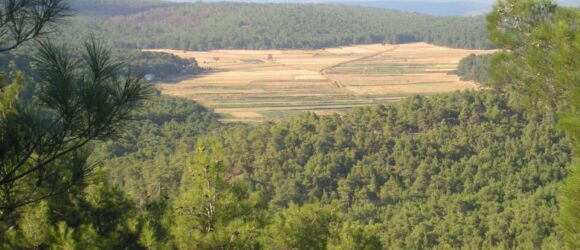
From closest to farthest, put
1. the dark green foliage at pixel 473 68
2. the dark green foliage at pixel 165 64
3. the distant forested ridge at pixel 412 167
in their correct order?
the distant forested ridge at pixel 412 167 → the dark green foliage at pixel 473 68 → the dark green foliage at pixel 165 64

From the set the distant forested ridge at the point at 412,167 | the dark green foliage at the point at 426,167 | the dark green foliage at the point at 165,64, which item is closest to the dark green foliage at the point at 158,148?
the distant forested ridge at the point at 412,167

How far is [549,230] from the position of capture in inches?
582

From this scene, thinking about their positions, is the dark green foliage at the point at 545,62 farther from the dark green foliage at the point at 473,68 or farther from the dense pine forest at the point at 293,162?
the dark green foliage at the point at 473,68

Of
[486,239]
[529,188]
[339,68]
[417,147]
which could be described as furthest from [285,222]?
[339,68]

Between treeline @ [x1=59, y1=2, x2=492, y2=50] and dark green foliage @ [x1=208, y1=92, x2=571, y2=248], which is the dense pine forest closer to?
dark green foliage @ [x1=208, y1=92, x2=571, y2=248]

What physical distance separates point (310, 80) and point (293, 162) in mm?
28217

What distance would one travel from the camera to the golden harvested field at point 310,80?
128 ft

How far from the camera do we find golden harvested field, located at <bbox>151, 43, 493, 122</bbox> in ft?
128

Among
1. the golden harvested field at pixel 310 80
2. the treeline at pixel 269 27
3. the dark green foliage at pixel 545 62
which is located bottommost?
the golden harvested field at pixel 310 80

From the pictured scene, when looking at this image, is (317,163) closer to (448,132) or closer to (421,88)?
(448,132)

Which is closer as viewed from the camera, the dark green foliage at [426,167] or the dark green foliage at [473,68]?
the dark green foliage at [426,167]

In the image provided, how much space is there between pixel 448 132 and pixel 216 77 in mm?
31513

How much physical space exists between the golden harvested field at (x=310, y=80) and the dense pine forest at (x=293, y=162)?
717 centimetres

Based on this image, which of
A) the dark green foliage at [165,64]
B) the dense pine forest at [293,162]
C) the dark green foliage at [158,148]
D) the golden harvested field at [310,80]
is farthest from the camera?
the dark green foliage at [165,64]
